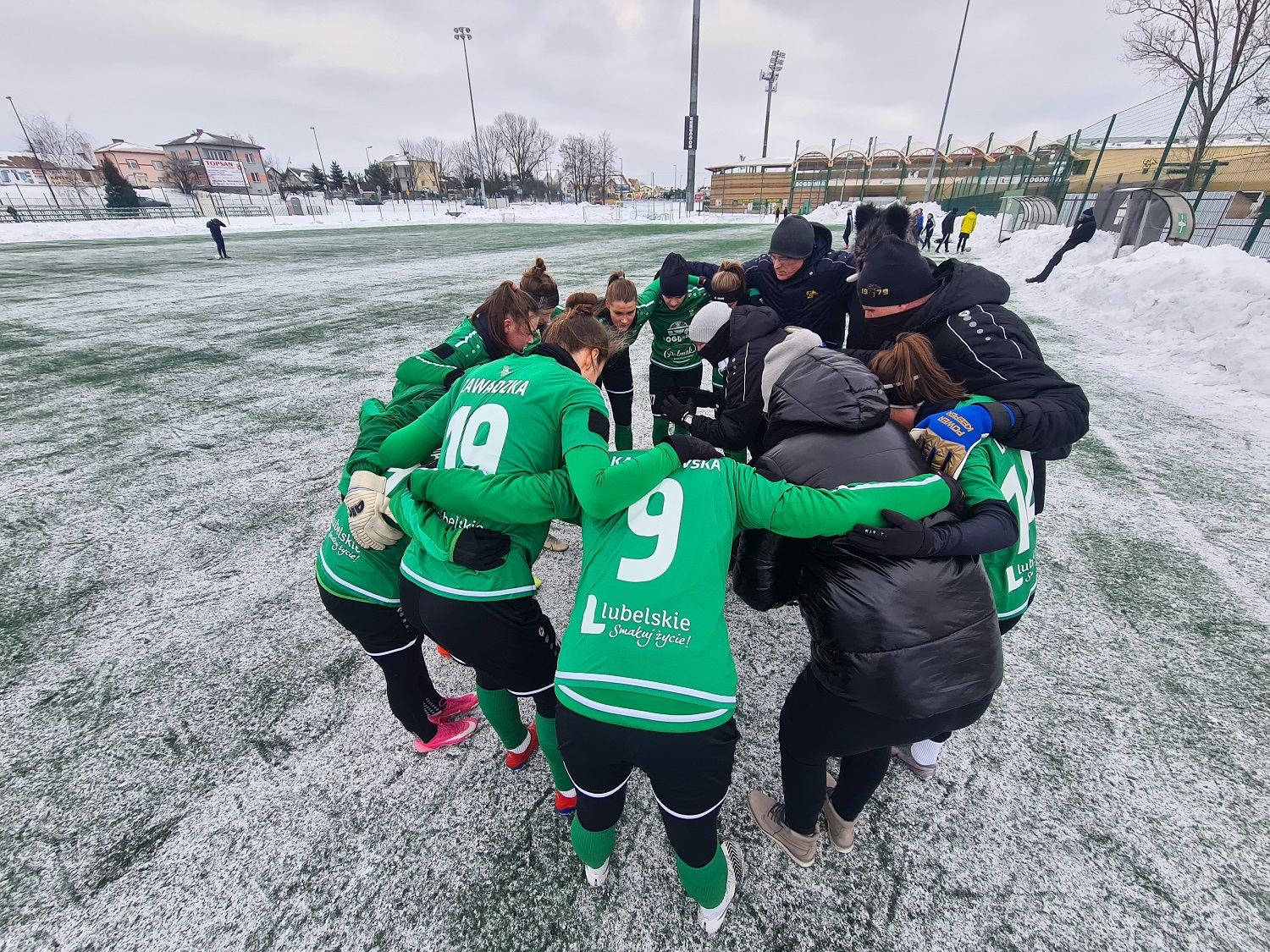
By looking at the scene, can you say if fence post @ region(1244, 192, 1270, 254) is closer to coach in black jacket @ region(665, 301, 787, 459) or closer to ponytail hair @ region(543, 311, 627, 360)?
coach in black jacket @ region(665, 301, 787, 459)

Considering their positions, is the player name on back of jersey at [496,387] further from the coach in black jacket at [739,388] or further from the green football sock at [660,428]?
the green football sock at [660,428]

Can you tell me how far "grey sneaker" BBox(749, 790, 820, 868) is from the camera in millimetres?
1922

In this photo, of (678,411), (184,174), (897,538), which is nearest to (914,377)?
(897,538)

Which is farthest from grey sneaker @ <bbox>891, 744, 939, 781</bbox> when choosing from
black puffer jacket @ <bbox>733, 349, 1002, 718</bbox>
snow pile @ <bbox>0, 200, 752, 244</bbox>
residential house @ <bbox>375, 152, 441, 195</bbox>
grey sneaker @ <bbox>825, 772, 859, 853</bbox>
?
residential house @ <bbox>375, 152, 441, 195</bbox>

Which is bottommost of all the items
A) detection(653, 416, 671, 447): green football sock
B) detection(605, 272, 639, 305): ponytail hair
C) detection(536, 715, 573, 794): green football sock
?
detection(536, 715, 573, 794): green football sock

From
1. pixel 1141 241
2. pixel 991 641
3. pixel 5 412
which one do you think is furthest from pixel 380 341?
pixel 1141 241

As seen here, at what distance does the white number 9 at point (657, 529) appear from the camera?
4.94 feet

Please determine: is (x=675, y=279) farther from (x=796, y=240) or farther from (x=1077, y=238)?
(x=1077, y=238)

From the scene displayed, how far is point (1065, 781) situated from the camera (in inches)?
85.6

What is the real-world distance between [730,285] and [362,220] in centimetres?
4905

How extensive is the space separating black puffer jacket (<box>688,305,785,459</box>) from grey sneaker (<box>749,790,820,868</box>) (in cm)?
153

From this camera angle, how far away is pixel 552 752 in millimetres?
2098

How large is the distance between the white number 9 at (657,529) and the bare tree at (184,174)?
241 ft

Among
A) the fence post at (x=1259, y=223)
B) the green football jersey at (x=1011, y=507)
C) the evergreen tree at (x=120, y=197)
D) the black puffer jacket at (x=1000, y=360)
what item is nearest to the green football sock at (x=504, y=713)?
the green football jersey at (x=1011, y=507)
